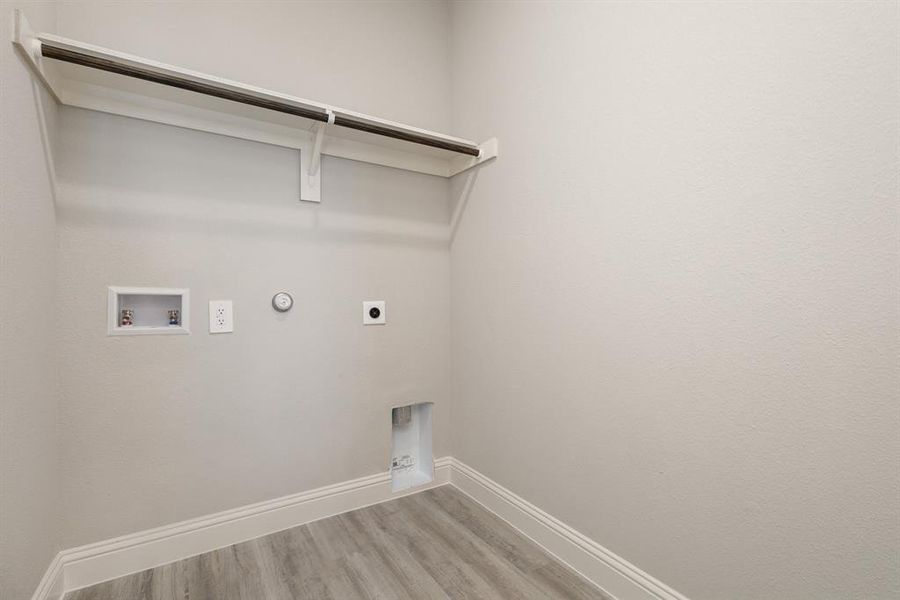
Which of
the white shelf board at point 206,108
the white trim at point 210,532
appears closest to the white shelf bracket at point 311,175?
the white shelf board at point 206,108

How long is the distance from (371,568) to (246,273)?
1297mm

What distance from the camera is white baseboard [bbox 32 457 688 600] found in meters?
1.31

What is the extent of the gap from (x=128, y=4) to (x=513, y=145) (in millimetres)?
1580

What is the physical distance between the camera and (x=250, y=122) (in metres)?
1.63

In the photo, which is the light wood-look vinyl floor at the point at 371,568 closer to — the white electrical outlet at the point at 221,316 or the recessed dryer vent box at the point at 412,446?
the recessed dryer vent box at the point at 412,446

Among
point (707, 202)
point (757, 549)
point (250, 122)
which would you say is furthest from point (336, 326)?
point (757, 549)

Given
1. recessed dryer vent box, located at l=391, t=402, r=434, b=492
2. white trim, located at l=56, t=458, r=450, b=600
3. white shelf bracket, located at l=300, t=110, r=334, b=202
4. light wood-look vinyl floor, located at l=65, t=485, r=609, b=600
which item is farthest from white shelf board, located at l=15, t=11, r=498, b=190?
light wood-look vinyl floor, located at l=65, t=485, r=609, b=600

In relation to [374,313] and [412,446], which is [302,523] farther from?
[374,313]

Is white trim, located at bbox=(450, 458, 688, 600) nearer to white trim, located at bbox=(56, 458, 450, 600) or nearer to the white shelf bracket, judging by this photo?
white trim, located at bbox=(56, 458, 450, 600)

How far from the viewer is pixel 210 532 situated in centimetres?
158

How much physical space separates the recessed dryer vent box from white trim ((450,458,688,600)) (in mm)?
249

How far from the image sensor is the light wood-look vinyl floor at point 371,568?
1.37 m

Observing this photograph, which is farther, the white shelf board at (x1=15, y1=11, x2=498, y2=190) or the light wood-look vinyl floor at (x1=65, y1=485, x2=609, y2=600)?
the light wood-look vinyl floor at (x1=65, y1=485, x2=609, y2=600)

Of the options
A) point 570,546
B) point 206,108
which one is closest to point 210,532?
point 570,546
